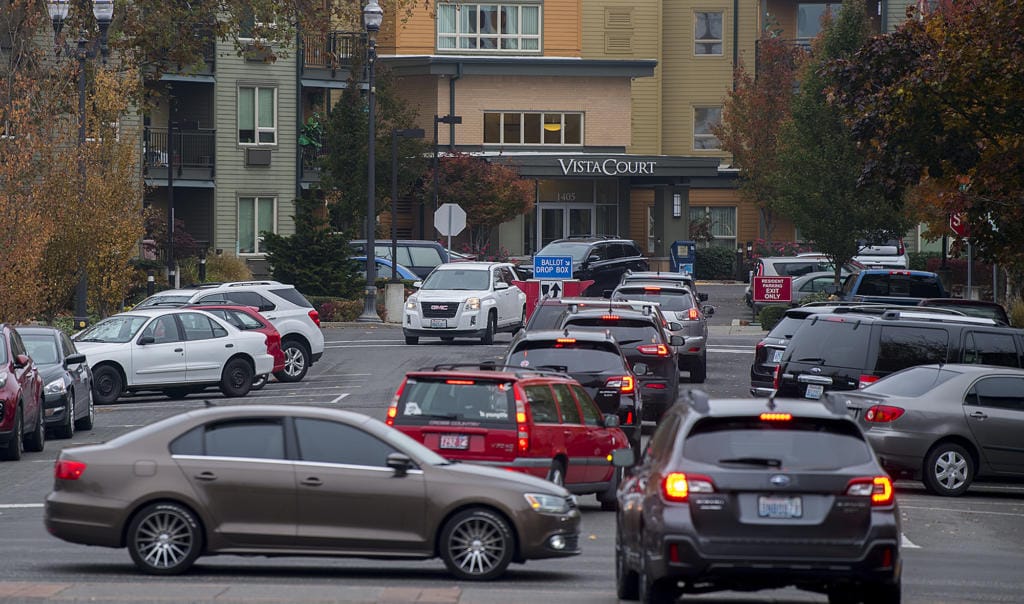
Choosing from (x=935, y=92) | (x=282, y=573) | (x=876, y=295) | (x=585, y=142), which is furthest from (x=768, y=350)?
(x=585, y=142)

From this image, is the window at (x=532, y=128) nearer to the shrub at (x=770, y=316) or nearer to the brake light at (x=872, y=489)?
the shrub at (x=770, y=316)

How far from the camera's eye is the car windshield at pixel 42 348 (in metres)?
22.9

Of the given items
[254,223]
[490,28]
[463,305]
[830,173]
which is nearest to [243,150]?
[254,223]

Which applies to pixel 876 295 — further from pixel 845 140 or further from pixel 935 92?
pixel 935 92

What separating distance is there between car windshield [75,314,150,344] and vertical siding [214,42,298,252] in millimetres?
26693

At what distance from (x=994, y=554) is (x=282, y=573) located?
6.39 metres

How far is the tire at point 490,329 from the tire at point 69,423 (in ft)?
48.3

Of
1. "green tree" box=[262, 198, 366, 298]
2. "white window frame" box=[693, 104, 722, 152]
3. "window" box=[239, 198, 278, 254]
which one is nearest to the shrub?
"green tree" box=[262, 198, 366, 298]

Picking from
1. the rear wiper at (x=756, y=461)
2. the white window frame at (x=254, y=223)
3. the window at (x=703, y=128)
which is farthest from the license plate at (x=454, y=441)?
the window at (x=703, y=128)

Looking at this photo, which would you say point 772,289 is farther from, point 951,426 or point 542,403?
point 542,403

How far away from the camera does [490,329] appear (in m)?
36.3

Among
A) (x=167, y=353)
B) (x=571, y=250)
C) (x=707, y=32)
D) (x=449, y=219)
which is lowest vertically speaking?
(x=167, y=353)

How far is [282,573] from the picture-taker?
41.1ft

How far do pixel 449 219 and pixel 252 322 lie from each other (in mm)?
20853
